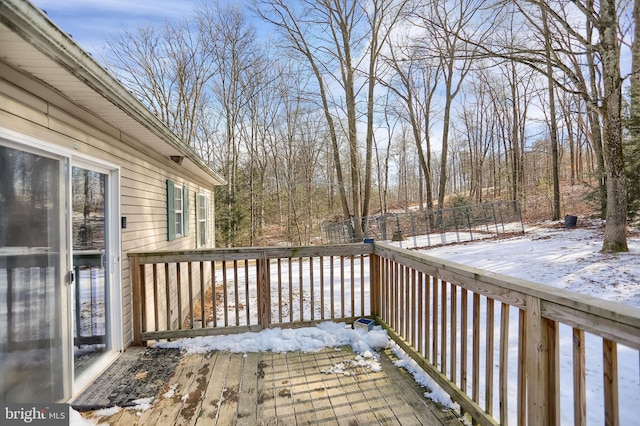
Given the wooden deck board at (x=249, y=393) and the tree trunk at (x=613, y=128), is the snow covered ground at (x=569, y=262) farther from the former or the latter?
the wooden deck board at (x=249, y=393)

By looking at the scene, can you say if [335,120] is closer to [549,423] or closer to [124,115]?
[124,115]

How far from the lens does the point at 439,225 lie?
14.6 meters

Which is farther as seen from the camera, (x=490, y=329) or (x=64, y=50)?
(x=490, y=329)

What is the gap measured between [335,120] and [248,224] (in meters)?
6.27

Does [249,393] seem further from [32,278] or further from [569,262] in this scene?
[569,262]

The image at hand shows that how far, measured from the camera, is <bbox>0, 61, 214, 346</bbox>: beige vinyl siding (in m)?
1.92

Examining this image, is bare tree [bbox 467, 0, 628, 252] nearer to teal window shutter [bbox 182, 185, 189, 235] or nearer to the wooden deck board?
teal window shutter [bbox 182, 185, 189, 235]

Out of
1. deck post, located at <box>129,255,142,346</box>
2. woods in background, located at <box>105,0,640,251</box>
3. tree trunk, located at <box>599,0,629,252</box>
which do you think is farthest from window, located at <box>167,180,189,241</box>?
tree trunk, located at <box>599,0,629,252</box>

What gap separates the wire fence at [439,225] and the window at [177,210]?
8320 millimetres

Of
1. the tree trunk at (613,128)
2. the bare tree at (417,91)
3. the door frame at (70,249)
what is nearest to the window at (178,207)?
the door frame at (70,249)

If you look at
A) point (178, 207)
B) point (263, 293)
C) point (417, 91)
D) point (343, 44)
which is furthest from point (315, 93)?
point (263, 293)

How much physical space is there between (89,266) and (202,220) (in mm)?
5267

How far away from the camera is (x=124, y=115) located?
2.81m

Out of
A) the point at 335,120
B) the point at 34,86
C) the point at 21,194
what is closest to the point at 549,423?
the point at 21,194
